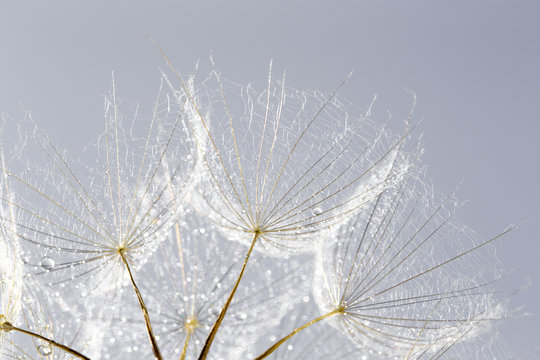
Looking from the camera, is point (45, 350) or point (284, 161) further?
point (284, 161)

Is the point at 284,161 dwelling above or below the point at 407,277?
above

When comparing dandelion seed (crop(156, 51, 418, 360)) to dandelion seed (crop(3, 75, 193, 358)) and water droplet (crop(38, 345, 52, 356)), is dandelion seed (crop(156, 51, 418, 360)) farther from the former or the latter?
water droplet (crop(38, 345, 52, 356))

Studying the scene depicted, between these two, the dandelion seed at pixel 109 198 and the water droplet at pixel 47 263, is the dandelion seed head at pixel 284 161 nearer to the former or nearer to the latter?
the dandelion seed at pixel 109 198

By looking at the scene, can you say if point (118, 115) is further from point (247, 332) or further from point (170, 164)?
point (247, 332)

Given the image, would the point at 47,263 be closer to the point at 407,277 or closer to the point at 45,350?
the point at 45,350

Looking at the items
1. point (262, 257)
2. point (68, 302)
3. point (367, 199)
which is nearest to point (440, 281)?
point (367, 199)

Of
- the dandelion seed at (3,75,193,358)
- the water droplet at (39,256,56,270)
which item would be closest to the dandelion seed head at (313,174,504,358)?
the dandelion seed at (3,75,193,358)

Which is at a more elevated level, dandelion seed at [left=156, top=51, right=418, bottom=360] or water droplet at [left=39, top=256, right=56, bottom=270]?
dandelion seed at [left=156, top=51, right=418, bottom=360]

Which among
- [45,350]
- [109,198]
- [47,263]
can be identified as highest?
[109,198]

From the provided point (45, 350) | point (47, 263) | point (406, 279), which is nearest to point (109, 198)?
point (47, 263)

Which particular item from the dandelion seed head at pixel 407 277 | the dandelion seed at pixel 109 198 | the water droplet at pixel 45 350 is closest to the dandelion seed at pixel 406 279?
the dandelion seed head at pixel 407 277

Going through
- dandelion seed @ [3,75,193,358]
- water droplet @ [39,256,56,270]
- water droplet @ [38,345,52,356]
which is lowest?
water droplet @ [38,345,52,356]
